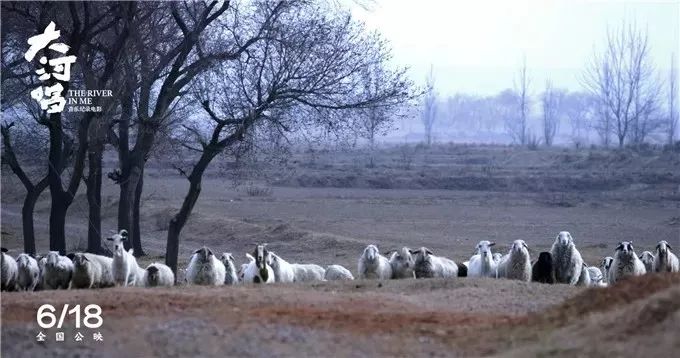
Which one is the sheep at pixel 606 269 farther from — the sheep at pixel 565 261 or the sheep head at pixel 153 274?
the sheep head at pixel 153 274

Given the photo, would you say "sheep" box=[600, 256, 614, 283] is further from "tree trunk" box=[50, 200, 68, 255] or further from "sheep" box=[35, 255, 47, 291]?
"tree trunk" box=[50, 200, 68, 255]

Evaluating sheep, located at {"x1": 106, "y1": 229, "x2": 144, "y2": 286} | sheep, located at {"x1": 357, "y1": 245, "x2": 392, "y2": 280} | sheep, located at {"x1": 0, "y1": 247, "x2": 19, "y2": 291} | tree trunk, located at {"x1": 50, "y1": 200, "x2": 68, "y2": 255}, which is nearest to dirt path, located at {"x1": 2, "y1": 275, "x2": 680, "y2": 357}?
sheep, located at {"x1": 0, "y1": 247, "x2": 19, "y2": 291}

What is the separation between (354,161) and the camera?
88.2 m

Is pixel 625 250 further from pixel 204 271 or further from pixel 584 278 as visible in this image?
pixel 204 271

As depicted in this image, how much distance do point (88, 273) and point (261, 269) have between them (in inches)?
140

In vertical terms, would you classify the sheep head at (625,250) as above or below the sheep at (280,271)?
above

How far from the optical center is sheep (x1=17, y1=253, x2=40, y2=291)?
21.5 metres

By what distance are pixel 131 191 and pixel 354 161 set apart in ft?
187

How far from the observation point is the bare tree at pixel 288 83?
29438 millimetres

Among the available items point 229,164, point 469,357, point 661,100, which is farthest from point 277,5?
point 661,100

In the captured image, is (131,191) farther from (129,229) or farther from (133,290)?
(133,290)

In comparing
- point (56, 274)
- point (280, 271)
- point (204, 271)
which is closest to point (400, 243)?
point (280, 271)

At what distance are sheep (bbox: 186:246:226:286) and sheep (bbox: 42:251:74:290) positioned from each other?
2.79 meters

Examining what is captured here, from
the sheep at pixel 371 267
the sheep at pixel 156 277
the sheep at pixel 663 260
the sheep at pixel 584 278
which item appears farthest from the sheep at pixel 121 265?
the sheep at pixel 663 260
